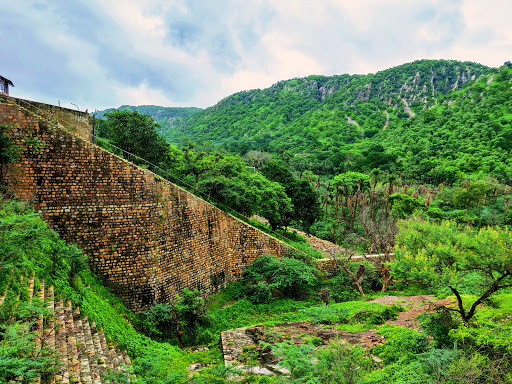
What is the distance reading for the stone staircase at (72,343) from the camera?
16.2 feet

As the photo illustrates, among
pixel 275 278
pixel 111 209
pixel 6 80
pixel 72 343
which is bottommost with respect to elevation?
pixel 275 278

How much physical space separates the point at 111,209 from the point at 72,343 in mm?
5668

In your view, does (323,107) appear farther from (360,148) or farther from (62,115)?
(62,115)

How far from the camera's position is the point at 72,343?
226 inches

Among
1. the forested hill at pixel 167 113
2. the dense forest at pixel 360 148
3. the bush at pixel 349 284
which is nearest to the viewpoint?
the bush at pixel 349 284

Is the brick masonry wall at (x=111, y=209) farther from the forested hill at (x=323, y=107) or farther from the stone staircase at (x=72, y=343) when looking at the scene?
the forested hill at (x=323, y=107)

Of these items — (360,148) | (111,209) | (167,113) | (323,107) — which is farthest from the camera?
(167,113)

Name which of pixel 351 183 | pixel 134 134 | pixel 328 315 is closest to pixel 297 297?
pixel 328 315

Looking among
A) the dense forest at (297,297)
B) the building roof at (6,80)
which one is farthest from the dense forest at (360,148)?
the building roof at (6,80)

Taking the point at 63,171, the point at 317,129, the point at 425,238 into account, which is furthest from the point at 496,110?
the point at 63,171

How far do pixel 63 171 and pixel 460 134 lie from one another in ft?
225

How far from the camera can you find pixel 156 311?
34.9ft

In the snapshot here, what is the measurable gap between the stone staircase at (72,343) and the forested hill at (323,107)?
6003cm

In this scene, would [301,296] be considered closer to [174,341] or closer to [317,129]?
[174,341]
